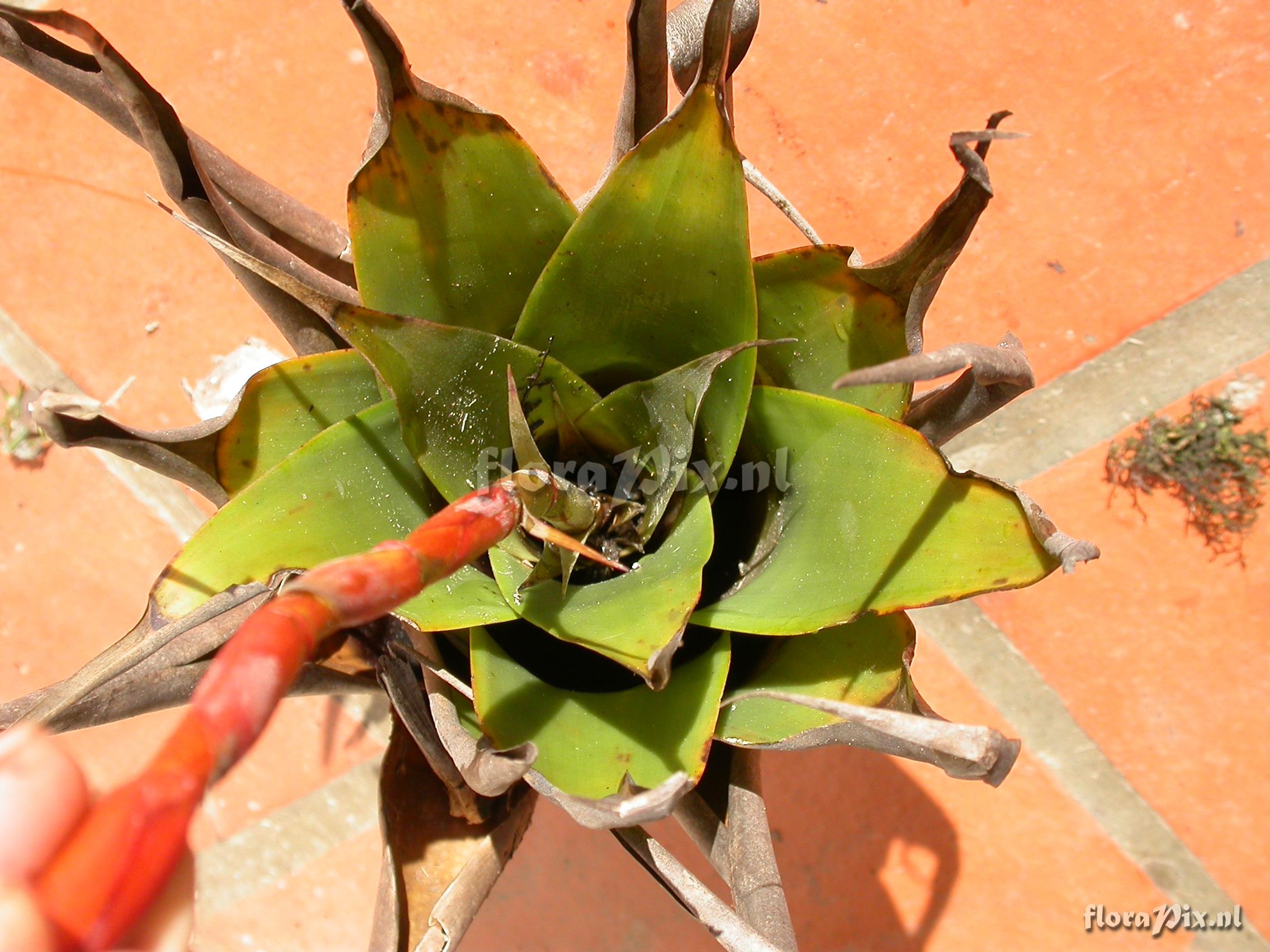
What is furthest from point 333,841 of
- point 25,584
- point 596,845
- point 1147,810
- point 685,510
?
point 1147,810

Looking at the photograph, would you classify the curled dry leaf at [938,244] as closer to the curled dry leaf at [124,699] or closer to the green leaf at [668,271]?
the green leaf at [668,271]

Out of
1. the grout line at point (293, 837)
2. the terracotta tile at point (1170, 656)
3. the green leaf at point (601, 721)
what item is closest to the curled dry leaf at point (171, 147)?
the green leaf at point (601, 721)

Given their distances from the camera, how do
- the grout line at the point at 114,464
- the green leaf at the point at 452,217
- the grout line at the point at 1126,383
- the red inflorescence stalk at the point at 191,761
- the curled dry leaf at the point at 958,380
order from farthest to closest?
the grout line at the point at 114,464 < the grout line at the point at 1126,383 < the green leaf at the point at 452,217 < the curled dry leaf at the point at 958,380 < the red inflorescence stalk at the point at 191,761

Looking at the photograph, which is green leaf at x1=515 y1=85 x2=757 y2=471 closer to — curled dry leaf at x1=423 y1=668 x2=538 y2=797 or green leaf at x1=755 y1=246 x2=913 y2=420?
green leaf at x1=755 y1=246 x2=913 y2=420

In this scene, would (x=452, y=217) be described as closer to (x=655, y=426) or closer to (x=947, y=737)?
(x=655, y=426)

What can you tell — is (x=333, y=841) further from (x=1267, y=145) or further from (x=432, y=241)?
(x=1267, y=145)

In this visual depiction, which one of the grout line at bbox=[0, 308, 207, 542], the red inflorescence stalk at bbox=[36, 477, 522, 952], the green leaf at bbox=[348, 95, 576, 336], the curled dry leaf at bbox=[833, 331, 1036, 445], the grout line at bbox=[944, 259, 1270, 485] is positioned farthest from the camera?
the grout line at bbox=[0, 308, 207, 542]

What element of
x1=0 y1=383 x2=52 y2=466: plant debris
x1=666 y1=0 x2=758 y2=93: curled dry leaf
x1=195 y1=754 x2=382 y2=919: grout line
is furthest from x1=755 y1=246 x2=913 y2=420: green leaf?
x1=0 y1=383 x2=52 y2=466: plant debris
